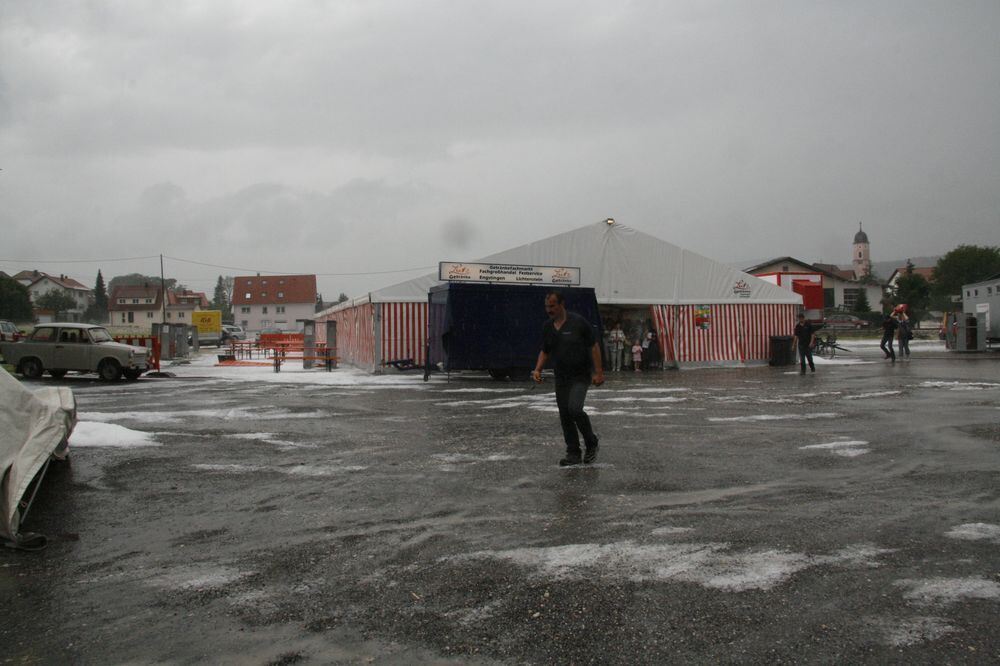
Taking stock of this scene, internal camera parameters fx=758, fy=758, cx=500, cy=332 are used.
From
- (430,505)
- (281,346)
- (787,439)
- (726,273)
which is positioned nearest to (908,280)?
(726,273)

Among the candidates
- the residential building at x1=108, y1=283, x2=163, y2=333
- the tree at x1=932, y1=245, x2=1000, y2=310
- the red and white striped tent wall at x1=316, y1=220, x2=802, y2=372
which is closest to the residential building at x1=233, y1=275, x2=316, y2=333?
the residential building at x1=108, y1=283, x2=163, y2=333

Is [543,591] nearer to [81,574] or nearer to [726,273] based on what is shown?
[81,574]

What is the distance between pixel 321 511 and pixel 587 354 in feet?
10.1

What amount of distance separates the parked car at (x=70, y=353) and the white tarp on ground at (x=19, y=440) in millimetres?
16007

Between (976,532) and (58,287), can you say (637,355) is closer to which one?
(976,532)

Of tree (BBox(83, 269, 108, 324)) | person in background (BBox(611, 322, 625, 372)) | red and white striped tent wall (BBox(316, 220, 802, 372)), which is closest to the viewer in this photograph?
person in background (BBox(611, 322, 625, 372))

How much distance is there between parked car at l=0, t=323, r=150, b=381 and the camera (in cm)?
2095

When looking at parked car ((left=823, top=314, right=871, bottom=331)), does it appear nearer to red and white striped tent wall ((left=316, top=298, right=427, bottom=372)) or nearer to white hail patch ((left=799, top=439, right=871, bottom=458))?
red and white striped tent wall ((left=316, top=298, right=427, bottom=372))

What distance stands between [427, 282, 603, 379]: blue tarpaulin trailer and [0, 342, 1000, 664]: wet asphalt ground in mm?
8913

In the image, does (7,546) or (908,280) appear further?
(908,280)

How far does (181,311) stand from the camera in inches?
4360

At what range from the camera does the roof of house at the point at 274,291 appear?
375 feet

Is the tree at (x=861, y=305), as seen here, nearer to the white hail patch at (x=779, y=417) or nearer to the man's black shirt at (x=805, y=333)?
the man's black shirt at (x=805, y=333)

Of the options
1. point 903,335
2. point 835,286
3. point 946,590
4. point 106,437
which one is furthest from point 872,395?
point 835,286
